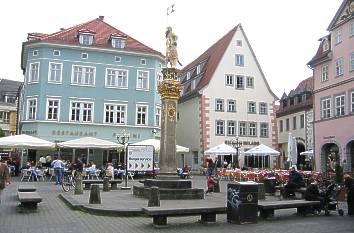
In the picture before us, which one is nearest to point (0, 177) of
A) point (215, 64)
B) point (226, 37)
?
point (215, 64)

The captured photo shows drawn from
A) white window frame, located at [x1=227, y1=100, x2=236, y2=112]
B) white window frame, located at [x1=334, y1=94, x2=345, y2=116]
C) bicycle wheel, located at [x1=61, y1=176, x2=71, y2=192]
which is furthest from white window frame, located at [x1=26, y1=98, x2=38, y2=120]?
white window frame, located at [x1=334, y1=94, x2=345, y2=116]

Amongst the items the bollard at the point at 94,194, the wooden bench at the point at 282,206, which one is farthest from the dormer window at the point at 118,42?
the wooden bench at the point at 282,206

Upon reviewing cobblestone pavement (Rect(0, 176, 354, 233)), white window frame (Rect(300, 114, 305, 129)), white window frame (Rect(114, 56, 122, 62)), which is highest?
white window frame (Rect(114, 56, 122, 62))

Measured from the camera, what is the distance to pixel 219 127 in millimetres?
47875

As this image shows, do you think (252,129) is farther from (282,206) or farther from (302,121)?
(282,206)

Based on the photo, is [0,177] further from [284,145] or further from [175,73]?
[284,145]

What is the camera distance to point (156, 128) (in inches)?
1750

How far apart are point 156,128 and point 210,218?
106 ft

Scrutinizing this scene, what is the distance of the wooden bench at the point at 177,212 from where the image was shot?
36.8 ft

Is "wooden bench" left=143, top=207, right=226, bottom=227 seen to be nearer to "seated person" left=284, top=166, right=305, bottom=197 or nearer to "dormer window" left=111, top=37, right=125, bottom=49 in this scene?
"seated person" left=284, top=166, right=305, bottom=197

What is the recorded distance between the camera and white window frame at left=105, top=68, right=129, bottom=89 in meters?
43.3

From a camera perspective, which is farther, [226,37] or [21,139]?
[226,37]

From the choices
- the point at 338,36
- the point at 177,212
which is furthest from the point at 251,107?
the point at 177,212

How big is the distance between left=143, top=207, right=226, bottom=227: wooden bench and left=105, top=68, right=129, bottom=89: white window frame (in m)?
32.2
